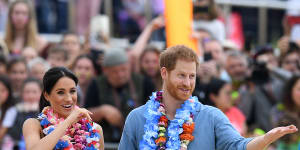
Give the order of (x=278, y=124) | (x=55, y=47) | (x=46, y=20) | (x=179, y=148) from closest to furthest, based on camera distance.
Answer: (x=179, y=148), (x=278, y=124), (x=55, y=47), (x=46, y=20)

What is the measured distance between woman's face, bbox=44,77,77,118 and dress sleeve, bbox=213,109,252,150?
1225 mm

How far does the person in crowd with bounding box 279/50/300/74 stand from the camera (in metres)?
10.2

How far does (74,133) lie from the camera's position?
5.80m

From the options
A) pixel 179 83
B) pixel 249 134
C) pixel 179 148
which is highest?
pixel 179 83

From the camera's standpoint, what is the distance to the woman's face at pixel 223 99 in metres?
8.88

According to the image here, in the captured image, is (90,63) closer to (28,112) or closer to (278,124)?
(28,112)

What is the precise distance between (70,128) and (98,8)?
20.8ft

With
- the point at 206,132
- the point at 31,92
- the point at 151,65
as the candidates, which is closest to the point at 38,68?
the point at 31,92

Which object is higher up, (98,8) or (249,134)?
(98,8)

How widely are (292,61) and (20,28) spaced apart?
419 centimetres

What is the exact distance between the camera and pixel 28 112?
345 inches

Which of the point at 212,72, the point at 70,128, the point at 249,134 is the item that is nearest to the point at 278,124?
the point at 249,134

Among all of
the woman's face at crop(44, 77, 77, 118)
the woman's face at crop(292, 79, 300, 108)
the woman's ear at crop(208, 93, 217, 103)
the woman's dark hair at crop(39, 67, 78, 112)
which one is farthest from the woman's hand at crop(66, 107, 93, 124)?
the woman's face at crop(292, 79, 300, 108)

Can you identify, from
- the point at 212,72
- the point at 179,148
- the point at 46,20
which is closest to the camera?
the point at 179,148
